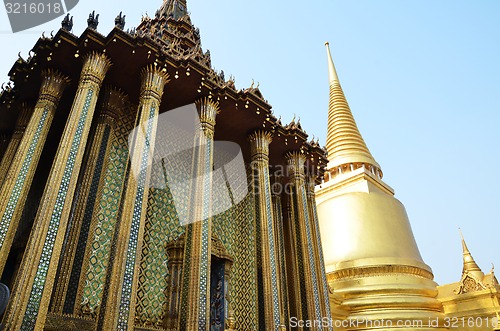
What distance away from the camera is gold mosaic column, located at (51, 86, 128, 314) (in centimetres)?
693

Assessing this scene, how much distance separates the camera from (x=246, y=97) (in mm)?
10031

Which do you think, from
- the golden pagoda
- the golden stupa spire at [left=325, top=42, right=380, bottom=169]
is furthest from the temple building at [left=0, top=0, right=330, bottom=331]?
the golden stupa spire at [left=325, top=42, right=380, bottom=169]

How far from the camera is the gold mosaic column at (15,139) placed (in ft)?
28.9

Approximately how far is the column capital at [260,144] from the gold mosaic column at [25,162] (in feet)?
15.7

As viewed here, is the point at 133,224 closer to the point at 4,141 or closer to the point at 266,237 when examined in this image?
the point at 266,237

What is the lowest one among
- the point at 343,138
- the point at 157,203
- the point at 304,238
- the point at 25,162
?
the point at 304,238

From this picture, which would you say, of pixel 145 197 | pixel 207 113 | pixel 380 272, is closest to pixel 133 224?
pixel 145 197

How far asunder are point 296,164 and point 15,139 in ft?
23.7

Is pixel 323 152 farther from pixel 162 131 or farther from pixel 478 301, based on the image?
pixel 478 301

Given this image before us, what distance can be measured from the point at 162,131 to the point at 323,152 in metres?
4.90

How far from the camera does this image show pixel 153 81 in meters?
8.54

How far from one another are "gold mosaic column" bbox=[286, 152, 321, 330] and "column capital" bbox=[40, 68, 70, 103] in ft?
20.7

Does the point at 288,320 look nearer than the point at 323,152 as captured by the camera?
Yes

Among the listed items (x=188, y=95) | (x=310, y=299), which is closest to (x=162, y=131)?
(x=188, y=95)
